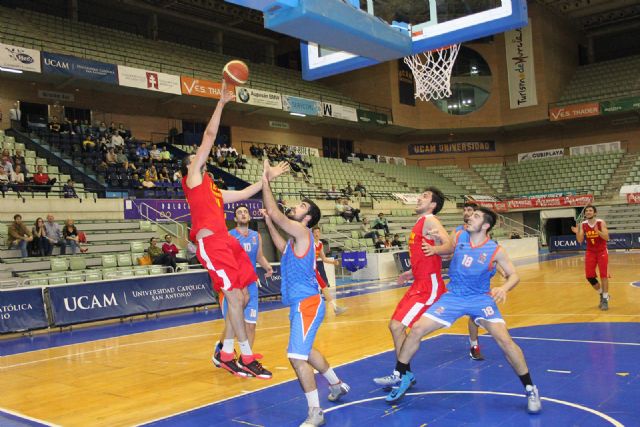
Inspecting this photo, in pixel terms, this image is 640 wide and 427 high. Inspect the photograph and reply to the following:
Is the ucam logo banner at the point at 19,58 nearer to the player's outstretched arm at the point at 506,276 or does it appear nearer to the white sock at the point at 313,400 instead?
the white sock at the point at 313,400

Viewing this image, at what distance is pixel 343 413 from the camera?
489 cm

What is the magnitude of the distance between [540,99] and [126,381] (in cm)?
3345

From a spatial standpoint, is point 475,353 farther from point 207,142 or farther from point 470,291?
point 207,142

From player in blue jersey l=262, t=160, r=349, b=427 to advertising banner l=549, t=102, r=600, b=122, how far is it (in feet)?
106

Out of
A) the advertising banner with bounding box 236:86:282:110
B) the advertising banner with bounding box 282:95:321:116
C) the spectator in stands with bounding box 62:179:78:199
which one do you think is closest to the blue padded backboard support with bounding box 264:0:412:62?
the spectator in stands with bounding box 62:179:78:199

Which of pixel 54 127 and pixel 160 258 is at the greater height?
pixel 54 127

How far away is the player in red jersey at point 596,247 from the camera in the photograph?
991 centimetres

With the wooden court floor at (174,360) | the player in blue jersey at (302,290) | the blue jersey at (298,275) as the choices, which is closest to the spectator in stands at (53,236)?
the wooden court floor at (174,360)

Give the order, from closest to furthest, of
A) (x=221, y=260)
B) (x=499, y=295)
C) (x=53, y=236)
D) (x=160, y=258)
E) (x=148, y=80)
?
(x=499, y=295)
(x=221, y=260)
(x=53, y=236)
(x=160, y=258)
(x=148, y=80)

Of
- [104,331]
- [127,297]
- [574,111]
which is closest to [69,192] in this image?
[127,297]

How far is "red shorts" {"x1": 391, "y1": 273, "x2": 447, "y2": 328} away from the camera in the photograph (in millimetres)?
5703

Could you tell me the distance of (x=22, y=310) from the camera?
34.7 feet

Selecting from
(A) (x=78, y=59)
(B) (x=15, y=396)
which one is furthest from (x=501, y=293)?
(A) (x=78, y=59)

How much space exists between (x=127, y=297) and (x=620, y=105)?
29564mm
